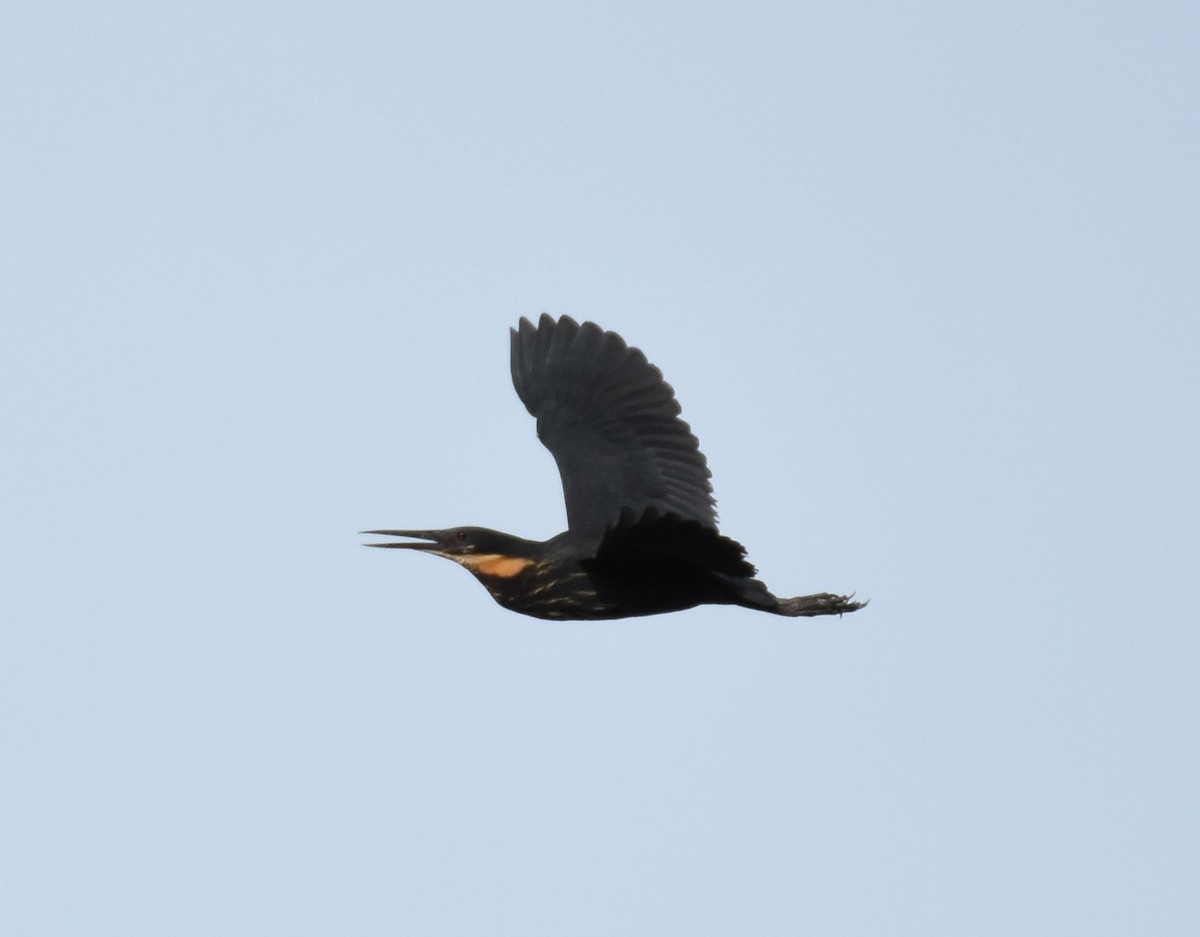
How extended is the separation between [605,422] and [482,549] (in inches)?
70.4

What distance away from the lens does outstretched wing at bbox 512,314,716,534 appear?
41.2 feet

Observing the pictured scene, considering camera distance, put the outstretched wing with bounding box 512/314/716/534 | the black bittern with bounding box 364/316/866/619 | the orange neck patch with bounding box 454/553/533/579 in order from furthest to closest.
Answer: the outstretched wing with bounding box 512/314/716/534, the orange neck patch with bounding box 454/553/533/579, the black bittern with bounding box 364/316/866/619

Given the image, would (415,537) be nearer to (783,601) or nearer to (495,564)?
(495,564)

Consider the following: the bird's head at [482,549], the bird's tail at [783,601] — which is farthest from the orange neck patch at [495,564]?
the bird's tail at [783,601]

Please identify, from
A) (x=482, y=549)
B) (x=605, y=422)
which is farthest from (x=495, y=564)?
(x=605, y=422)

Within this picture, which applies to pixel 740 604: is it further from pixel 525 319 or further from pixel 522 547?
pixel 525 319

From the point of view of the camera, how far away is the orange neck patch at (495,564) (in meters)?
11.5

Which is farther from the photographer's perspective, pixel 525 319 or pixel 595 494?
pixel 525 319

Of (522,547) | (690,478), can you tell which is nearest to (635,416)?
(690,478)

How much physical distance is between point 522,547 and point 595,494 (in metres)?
1.03

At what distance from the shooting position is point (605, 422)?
511 inches

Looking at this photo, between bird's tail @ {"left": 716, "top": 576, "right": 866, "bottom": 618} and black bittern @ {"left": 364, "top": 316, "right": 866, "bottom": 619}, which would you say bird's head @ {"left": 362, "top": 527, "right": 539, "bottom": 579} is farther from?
bird's tail @ {"left": 716, "top": 576, "right": 866, "bottom": 618}

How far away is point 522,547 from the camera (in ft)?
37.9

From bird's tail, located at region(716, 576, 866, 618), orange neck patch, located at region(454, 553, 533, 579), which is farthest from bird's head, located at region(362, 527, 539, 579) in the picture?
bird's tail, located at region(716, 576, 866, 618)
